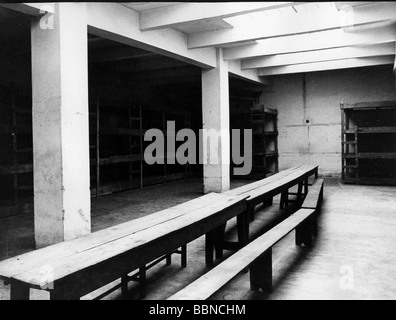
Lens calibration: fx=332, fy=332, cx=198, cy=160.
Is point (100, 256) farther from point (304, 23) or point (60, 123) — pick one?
point (304, 23)

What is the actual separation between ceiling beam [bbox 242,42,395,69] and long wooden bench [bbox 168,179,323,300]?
558cm

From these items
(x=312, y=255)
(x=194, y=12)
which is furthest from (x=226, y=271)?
(x=194, y=12)

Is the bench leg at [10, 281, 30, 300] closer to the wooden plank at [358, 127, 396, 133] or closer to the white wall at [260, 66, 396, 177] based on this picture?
the wooden plank at [358, 127, 396, 133]

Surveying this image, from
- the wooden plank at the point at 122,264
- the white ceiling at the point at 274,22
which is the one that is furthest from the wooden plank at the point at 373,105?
the wooden plank at the point at 122,264

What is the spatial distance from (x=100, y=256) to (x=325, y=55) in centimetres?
865

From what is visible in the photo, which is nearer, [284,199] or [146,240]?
[146,240]

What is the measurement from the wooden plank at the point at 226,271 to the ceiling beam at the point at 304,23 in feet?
13.3

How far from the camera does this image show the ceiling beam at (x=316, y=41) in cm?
720

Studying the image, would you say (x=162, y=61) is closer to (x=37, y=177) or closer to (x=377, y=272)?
(x=37, y=177)

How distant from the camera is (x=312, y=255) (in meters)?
4.17

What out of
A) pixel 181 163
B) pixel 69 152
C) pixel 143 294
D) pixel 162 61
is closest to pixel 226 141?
pixel 162 61

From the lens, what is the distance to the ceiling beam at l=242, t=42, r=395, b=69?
8.48 metres

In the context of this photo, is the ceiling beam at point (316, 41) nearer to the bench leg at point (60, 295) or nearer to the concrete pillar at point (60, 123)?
the concrete pillar at point (60, 123)

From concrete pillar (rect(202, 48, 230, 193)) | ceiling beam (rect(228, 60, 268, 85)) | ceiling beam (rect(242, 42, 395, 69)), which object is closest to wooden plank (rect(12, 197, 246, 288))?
concrete pillar (rect(202, 48, 230, 193))
